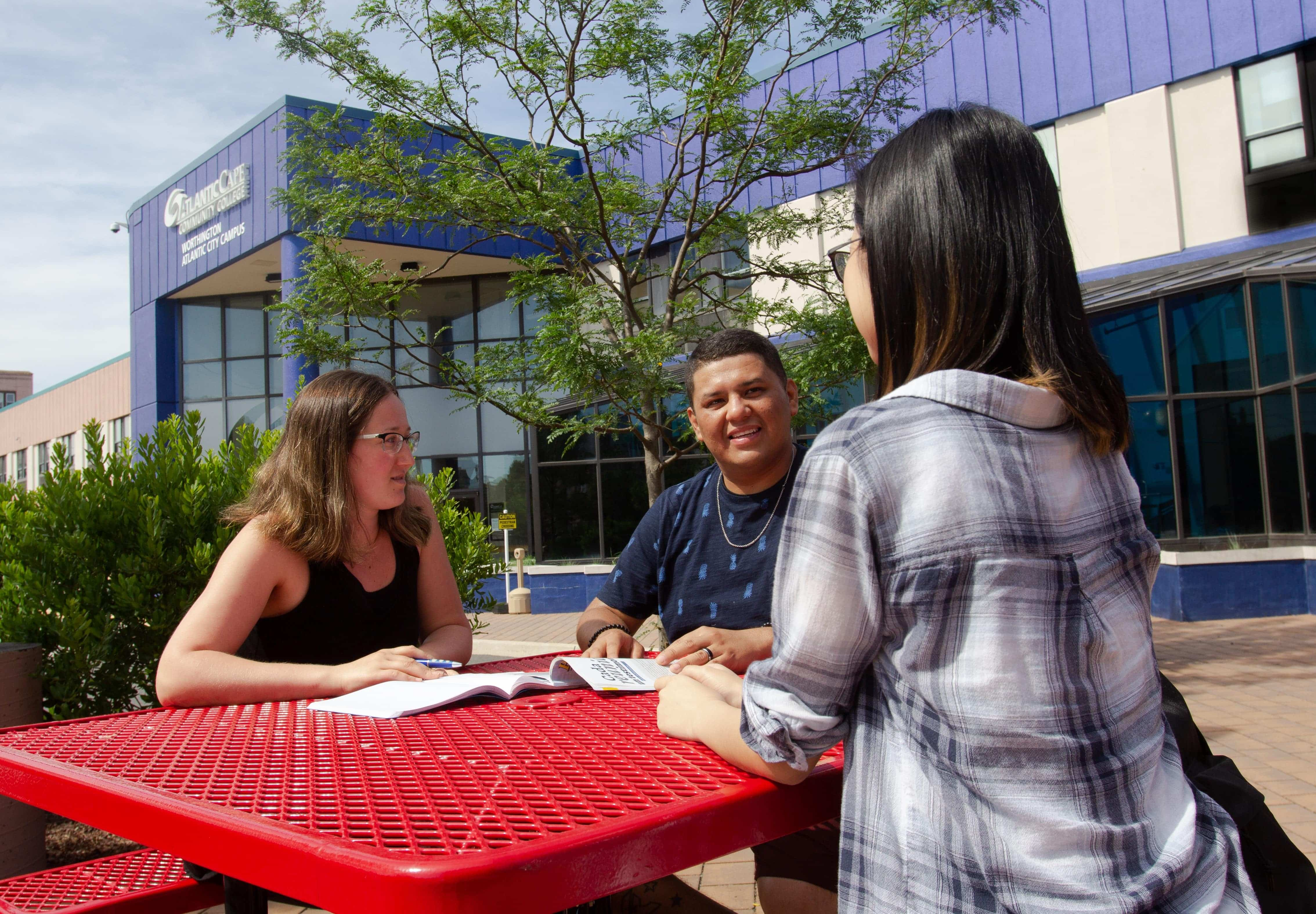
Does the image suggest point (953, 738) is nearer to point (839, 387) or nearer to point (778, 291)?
point (839, 387)

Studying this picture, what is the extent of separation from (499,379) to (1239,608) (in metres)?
8.52

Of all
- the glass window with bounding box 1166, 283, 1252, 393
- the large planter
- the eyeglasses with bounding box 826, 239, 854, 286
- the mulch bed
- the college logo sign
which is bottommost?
the mulch bed

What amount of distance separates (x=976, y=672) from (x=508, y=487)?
19724 millimetres

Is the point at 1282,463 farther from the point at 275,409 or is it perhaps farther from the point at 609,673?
the point at 275,409

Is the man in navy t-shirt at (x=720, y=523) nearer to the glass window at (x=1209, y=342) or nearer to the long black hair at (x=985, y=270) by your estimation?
the long black hair at (x=985, y=270)

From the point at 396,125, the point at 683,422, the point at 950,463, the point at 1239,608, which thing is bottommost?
the point at 1239,608

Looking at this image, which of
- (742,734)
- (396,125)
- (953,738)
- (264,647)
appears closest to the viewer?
(953,738)

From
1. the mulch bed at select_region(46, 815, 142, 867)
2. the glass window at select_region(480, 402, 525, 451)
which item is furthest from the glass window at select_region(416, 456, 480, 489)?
the mulch bed at select_region(46, 815, 142, 867)

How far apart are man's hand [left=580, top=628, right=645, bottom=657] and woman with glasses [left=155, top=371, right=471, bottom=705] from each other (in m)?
0.37

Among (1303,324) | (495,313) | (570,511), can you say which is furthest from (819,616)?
(495,313)

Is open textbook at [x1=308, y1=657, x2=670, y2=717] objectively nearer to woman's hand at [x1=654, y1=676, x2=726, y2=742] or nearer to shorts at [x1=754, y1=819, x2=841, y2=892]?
woman's hand at [x1=654, y1=676, x2=726, y2=742]

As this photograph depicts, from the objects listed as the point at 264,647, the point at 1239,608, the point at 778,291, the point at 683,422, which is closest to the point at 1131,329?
the point at 1239,608

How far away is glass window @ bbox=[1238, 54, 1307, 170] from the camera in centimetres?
1091

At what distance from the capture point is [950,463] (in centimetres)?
102
